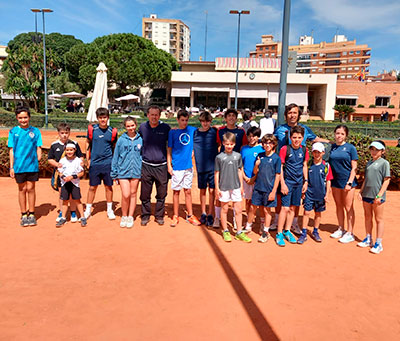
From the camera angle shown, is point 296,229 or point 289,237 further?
point 296,229

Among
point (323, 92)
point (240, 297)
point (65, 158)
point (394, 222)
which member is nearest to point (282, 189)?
point (240, 297)

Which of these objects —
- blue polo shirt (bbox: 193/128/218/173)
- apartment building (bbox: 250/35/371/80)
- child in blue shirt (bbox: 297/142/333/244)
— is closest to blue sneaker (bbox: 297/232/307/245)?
child in blue shirt (bbox: 297/142/333/244)

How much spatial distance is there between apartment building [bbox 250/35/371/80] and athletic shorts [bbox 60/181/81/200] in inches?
3111

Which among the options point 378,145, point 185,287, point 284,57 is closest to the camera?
point 185,287

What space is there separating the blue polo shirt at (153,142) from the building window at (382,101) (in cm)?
4286

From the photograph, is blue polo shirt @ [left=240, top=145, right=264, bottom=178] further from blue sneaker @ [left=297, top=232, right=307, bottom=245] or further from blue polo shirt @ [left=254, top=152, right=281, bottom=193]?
blue sneaker @ [left=297, top=232, right=307, bottom=245]

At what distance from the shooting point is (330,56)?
8319 cm

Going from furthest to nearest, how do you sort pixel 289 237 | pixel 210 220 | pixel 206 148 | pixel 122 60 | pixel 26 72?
1. pixel 122 60
2. pixel 26 72
3. pixel 210 220
4. pixel 206 148
5. pixel 289 237

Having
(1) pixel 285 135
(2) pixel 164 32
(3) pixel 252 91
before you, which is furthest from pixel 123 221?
(2) pixel 164 32

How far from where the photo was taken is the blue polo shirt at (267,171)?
4551 mm

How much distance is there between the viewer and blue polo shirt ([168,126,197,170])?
514 cm

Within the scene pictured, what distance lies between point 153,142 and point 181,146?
1.54ft

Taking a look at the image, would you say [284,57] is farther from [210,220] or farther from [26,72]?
[26,72]

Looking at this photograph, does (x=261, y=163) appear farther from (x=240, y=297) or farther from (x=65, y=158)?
(x=65, y=158)
